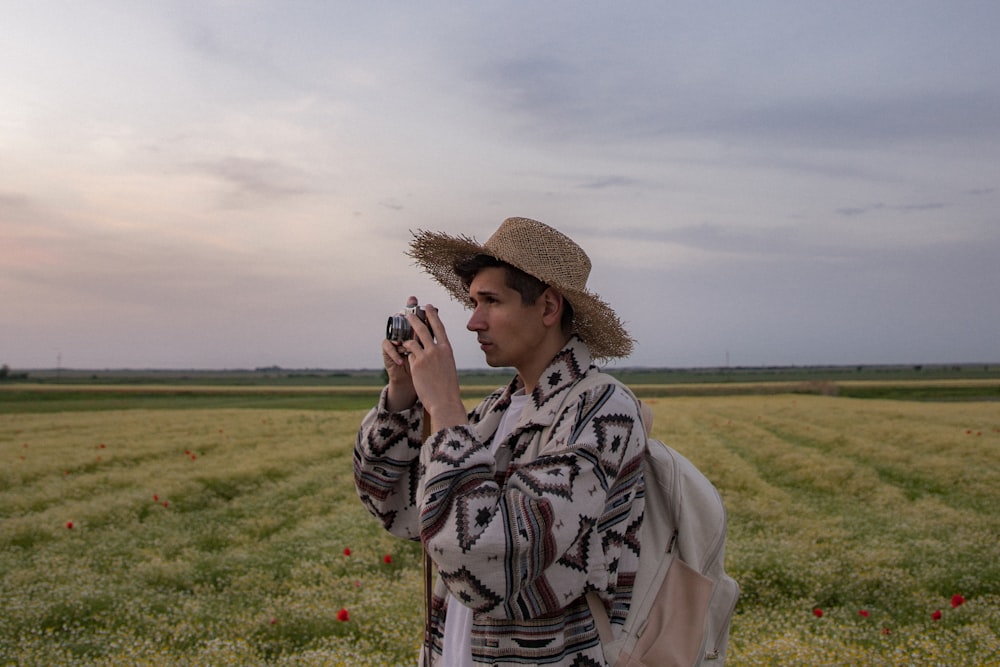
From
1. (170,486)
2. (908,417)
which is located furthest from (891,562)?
(908,417)

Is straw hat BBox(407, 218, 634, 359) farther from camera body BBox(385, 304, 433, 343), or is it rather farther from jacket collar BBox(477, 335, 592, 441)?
camera body BBox(385, 304, 433, 343)

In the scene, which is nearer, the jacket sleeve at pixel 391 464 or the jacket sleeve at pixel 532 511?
the jacket sleeve at pixel 532 511

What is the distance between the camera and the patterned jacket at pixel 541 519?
93.0 inches

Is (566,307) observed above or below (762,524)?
above

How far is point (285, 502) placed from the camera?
14.9 metres

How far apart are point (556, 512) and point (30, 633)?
7.70 m

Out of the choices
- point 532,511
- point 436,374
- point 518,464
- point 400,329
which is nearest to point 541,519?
point 532,511

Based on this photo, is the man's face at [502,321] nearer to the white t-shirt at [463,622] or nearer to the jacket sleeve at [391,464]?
the white t-shirt at [463,622]

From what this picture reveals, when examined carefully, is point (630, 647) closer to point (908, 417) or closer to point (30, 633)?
point (30, 633)

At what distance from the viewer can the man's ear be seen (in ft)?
9.48

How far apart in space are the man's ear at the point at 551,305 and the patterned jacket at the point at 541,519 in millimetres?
127

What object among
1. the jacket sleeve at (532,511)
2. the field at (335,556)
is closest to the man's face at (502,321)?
the jacket sleeve at (532,511)

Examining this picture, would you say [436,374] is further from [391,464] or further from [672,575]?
[672,575]

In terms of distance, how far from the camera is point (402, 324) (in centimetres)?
275
